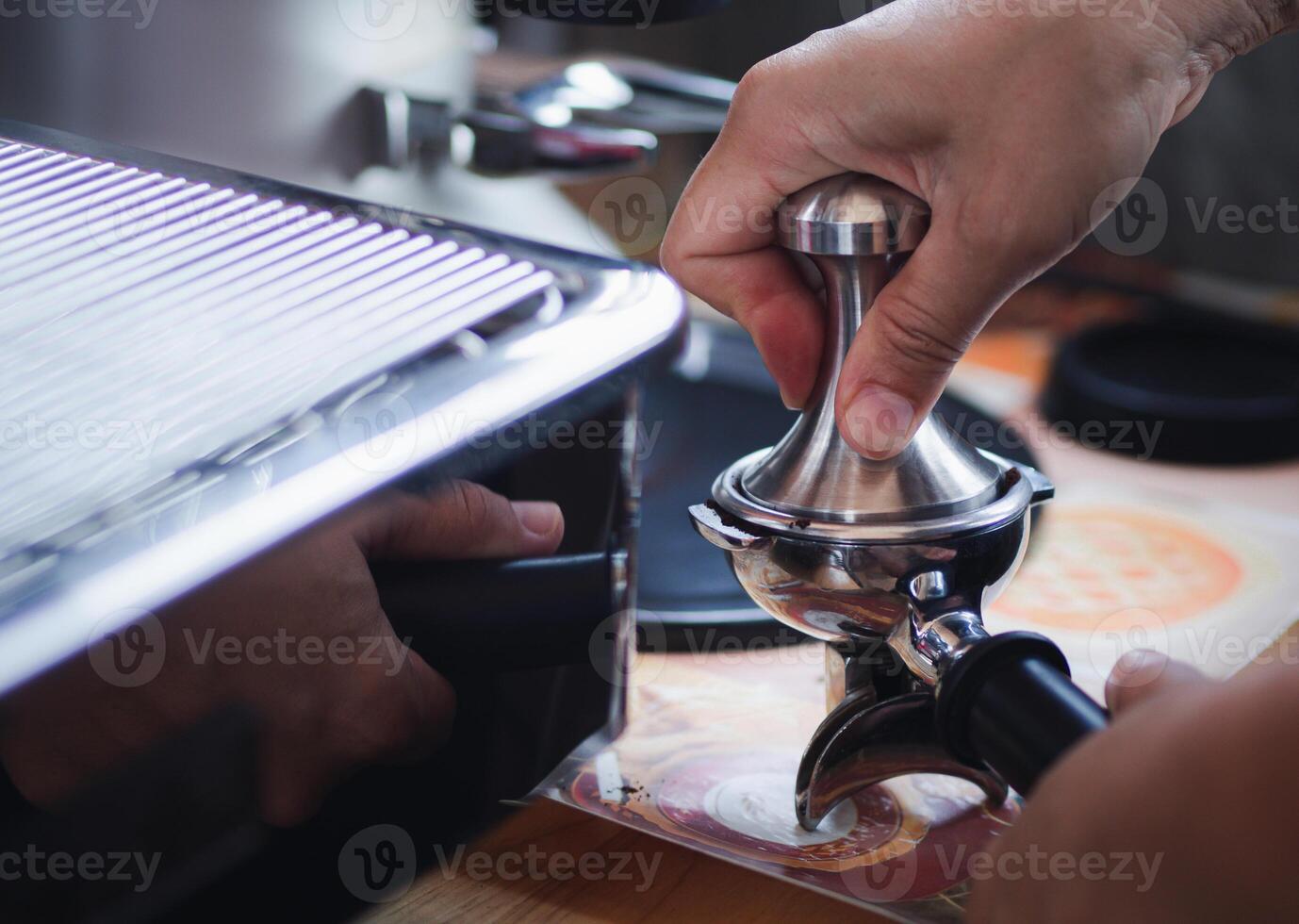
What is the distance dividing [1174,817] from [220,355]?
284mm

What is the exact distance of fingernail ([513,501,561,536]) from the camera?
43 cm

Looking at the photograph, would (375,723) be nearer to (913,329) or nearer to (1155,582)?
(913,329)

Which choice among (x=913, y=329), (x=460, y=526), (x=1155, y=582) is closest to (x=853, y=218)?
(x=913, y=329)

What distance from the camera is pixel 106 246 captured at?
0.45m

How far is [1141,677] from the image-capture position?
0.38 m

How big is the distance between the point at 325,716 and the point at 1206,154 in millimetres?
1146

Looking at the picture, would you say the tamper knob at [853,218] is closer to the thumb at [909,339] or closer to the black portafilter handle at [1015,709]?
the thumb at [909,339]

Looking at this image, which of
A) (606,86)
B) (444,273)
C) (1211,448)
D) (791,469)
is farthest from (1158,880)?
(606,86)

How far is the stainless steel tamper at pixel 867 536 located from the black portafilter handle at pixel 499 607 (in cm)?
5

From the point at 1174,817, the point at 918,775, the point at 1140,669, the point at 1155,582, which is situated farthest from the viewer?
the point at 1155,582

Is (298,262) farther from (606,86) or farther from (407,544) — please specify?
(606,86)

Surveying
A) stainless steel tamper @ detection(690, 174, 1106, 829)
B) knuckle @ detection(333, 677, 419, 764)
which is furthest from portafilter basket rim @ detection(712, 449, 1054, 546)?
knuckle @ detection(333, 677, 419, 764)

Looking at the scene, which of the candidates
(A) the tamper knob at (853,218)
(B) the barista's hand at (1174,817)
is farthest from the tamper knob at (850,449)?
(B) the barista's hand at (1174,817)

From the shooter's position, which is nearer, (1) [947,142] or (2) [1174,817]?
(2) [1174,817]
